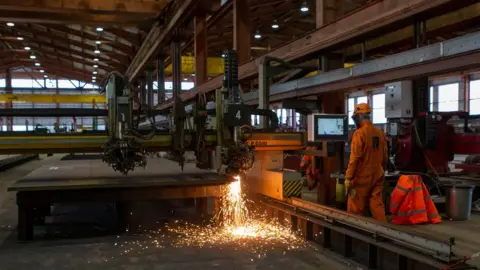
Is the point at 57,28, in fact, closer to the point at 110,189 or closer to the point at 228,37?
the point at 228,37

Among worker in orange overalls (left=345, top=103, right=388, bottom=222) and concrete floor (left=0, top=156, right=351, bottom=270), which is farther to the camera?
worker in orange overalls (left=345, top=103, right=388, bottom=222)

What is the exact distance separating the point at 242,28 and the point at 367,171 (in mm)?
4321

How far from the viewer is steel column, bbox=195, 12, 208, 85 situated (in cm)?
970

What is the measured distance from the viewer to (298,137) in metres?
5.79

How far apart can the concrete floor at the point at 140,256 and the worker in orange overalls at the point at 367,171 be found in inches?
30.6

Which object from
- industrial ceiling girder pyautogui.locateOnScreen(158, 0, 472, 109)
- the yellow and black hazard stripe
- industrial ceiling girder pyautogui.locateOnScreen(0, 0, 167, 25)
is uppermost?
industrial ceiling girder pyautogui.locateOnScreen(0, 0, 167, 25)

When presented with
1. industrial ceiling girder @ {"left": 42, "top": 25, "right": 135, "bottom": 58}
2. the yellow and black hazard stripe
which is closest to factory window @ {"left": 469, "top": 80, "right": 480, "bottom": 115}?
industrial ceiling girder @ {"left": 42, "top": 25, "right": 135, "bottom": 58}

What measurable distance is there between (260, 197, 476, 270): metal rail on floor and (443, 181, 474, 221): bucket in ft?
5.89

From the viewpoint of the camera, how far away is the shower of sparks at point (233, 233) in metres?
5.09

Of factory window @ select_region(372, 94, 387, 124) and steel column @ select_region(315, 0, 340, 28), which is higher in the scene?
steel column @ select_region(315, 0, 340, 28)

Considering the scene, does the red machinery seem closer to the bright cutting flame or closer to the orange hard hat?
the orange hard hat

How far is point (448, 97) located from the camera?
1978cm

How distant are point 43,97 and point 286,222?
22.3 meters

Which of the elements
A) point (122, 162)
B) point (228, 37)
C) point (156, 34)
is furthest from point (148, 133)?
point (228, 37)
